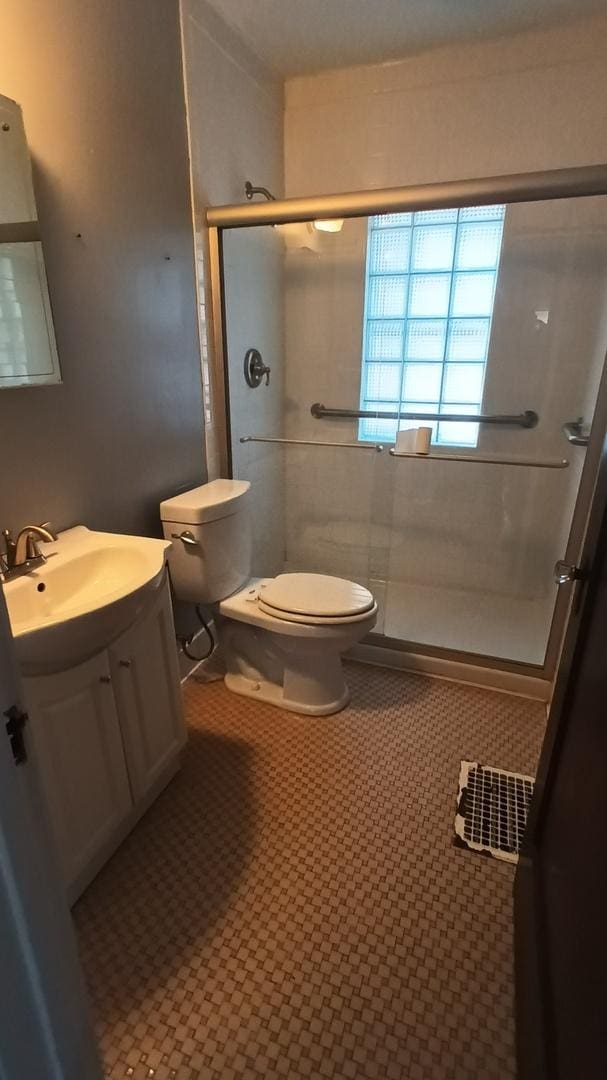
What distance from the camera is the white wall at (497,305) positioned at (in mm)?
2164

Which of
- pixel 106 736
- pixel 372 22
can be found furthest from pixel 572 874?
pixel 372 22

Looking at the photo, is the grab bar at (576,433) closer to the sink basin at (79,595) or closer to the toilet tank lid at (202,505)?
the toilet tank lid at (202,505)

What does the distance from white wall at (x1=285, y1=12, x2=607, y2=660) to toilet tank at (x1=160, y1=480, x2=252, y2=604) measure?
957 mm

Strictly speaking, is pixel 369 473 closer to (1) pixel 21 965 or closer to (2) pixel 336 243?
(2) pixel 336 243

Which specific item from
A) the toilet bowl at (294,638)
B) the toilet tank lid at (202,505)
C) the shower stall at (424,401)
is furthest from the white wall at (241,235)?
the toilet bowl at (294,638)

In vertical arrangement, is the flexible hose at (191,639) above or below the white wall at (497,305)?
below

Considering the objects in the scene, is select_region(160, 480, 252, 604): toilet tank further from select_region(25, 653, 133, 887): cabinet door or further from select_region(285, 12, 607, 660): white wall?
select_region(285, 12, 607, 660): white wall

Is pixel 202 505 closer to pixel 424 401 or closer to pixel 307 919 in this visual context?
pixel 307 919

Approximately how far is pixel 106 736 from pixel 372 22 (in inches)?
104

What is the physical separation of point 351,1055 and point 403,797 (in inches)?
26.7

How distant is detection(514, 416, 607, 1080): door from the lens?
760 mm

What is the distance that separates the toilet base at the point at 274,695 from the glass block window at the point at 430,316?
4.49 ft

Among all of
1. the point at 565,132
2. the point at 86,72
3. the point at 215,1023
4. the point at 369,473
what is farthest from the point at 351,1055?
the point at 565,132

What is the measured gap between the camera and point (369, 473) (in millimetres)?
2768
